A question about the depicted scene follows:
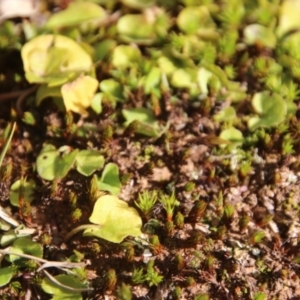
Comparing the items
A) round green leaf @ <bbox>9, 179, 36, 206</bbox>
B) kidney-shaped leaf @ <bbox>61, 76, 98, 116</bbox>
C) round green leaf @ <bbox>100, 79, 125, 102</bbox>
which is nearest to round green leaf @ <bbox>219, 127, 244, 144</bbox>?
round green leaf @ <bbox>100, 79, 125, 102</bbox>

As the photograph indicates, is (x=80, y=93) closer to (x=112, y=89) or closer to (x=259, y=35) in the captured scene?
(x=112, y=89)

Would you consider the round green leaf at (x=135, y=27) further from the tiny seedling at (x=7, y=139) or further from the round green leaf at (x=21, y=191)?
the round green leaf at (x=21, y=191)

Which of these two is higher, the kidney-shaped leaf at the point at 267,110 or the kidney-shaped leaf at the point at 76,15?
the kidney-shaped leaf at the point at 76,15

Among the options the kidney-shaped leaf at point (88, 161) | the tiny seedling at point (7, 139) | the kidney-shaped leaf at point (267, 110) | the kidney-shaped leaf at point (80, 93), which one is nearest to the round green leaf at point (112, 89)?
the kidney-shaped leaf at point (80, 93)

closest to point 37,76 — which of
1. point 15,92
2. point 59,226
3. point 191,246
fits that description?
point 15,92

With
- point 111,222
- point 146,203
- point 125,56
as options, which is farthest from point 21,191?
point 125,56

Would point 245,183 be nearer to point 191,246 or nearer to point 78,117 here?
point 191,246
